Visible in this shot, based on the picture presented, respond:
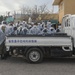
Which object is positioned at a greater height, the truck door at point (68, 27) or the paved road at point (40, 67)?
the truck door at point (68, 27)

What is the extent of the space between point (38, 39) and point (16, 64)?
1475mm

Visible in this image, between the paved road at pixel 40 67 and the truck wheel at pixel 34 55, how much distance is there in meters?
0.25

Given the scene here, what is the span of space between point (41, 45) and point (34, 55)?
58cm

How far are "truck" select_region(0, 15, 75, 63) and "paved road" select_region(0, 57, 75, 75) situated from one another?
1.46 feet

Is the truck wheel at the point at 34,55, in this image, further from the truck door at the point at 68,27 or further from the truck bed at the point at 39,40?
the truck door at the point at 68,27

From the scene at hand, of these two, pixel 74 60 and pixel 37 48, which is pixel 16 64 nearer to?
pixel 37 48

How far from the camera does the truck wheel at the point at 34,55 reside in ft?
38.5

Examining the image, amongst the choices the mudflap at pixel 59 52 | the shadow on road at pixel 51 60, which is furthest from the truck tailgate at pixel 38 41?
the shadow on road at pixel 51 60

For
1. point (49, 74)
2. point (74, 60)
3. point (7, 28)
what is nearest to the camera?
point (49, 74)

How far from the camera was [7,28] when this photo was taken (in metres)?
13.8

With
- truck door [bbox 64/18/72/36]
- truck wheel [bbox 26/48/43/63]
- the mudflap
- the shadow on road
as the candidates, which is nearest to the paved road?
the shadow on road

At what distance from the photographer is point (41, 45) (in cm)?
1162

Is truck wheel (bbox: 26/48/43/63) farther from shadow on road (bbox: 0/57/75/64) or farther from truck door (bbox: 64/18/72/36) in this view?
truck door (bbox: 64/18/72/36)

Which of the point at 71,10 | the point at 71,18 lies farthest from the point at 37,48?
the point at 71,10
